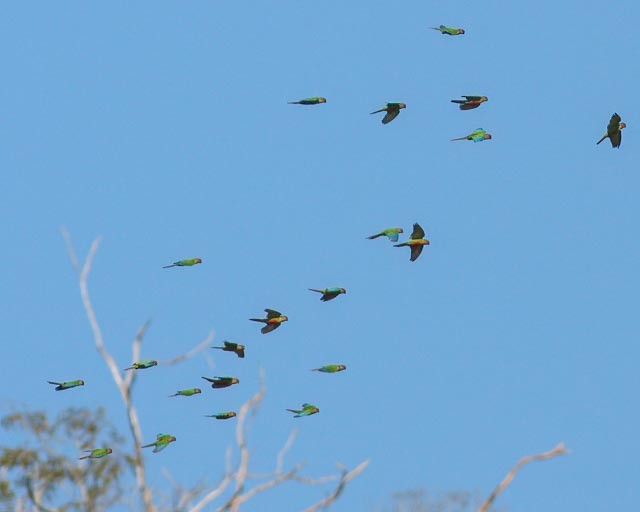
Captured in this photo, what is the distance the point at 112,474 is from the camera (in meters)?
28.2

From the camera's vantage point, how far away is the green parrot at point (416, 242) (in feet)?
66.9

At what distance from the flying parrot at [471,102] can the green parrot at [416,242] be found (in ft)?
5.08

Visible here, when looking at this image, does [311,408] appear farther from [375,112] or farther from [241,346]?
[375,112]

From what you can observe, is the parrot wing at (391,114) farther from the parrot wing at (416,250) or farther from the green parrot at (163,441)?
the green parrot at (163,441)

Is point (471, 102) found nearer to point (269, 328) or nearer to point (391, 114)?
point (391, 114)

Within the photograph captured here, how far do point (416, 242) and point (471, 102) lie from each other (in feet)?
6.13

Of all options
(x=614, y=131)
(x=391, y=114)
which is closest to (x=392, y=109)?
(x=391, y=114)

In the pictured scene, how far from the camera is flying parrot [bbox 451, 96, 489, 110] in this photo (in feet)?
67.3

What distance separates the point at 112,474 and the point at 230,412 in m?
4.73

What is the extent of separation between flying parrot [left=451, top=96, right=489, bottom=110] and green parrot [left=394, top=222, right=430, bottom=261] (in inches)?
60.9

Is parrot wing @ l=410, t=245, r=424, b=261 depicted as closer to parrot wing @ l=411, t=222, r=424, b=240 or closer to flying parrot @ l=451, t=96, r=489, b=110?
parrot wing @ l=411, t=222, r=424, b=240

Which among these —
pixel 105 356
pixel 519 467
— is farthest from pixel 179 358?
pixel 519 467

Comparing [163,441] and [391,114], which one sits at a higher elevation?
[391,114]

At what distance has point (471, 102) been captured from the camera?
20.7 m
